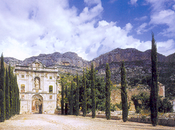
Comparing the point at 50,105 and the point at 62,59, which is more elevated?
the point at 62,59

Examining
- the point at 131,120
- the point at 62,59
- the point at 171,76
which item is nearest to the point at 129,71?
the point at 171,76

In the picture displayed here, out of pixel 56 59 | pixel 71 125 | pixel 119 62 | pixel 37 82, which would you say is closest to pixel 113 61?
pixel 119 62

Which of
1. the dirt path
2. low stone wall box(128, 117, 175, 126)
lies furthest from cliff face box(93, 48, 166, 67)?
the dirt path

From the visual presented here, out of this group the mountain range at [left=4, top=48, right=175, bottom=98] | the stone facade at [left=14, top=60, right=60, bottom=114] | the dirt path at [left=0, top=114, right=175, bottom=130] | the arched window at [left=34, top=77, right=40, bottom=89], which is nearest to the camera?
Result: the dirt path at [left=0, top=114, right=175, bottom=130]

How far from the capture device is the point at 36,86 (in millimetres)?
42156

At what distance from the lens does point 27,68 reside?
4122 centimetres

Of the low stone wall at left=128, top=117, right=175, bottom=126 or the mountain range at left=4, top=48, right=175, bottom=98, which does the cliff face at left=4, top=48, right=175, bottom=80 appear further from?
the low stone wall at left=128, top=117, right=175, bottom=126

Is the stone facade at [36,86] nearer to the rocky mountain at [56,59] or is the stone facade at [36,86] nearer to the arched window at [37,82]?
the arched window at [37,82]

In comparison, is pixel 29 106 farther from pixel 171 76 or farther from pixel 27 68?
pixel 171 76

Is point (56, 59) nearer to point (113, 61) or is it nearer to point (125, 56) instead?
point (113, 61)

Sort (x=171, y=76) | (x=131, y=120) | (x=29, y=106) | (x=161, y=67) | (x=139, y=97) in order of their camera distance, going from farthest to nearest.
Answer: (x=161, y=67) → (x=171, y=76) → (x=29, y=106) → (x=139, y=97) → (x=131, y=120)

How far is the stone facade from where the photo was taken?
39.9 metres

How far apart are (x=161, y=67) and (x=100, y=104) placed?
226 feet

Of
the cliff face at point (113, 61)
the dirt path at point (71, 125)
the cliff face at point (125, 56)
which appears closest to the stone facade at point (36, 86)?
the dirt path at point (71, 125)
